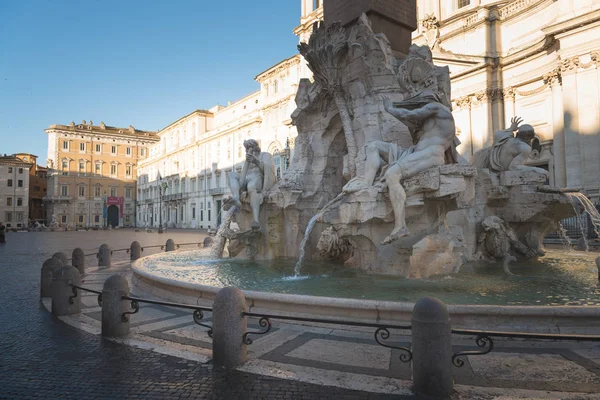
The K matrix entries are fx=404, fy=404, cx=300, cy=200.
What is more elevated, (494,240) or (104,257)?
(494,240)

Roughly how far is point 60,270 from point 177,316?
6.50ft

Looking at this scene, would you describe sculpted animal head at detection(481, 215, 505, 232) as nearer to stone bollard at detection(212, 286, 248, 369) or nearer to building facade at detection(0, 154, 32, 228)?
stone bollard at detection(212, 286, 248, 369)

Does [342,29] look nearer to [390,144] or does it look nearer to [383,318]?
[390,144]

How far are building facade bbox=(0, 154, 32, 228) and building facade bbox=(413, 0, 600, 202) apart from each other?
210ft

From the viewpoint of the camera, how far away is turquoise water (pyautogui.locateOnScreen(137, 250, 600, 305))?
5648 mm

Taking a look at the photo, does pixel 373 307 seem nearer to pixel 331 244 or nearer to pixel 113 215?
pixel 331 244

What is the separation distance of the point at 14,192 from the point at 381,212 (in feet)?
246

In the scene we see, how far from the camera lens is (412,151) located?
729cm

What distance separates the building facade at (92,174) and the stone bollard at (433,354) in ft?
248

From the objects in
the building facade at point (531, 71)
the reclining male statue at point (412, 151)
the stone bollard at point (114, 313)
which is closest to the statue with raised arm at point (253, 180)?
the reclining male statue at point (412, 151)

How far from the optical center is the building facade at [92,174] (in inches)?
2808

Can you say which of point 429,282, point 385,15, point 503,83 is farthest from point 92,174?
point 429,282

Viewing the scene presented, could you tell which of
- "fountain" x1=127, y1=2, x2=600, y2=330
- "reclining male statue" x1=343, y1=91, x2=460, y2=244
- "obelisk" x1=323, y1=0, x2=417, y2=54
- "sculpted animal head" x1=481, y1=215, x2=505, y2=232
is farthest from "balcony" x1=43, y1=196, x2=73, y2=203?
"sculpted animal head" x1=481, y1=215, x2=505, y2=232

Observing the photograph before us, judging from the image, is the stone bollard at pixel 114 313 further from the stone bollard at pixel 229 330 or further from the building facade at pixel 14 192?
the building facade at pixel 14 192
